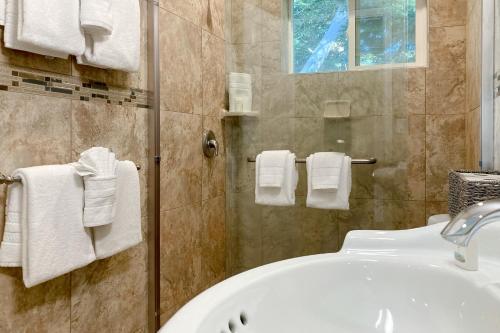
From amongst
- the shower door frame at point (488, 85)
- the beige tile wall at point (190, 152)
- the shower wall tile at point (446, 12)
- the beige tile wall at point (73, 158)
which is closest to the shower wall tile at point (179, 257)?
the beige tile wall at point (190, 152)

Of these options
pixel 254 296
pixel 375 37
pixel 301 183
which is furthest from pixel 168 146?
pixel 254 296

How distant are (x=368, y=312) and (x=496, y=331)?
22cm

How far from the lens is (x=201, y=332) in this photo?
0.51m

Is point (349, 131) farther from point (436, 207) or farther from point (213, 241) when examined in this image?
point (213, 241)

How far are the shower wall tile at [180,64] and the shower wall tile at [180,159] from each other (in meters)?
0.06

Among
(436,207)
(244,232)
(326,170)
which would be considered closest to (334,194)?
(326,170)

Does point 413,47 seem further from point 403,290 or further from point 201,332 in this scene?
point 201,332

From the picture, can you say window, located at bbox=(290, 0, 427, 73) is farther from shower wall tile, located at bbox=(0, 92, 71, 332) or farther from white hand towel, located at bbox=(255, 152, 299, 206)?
shower wall tile, located at bbox=(0, 92, 71, 332)

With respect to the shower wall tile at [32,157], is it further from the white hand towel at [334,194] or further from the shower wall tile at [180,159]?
the white hand towel at [334,194]

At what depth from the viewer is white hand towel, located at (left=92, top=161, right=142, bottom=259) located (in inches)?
51.1

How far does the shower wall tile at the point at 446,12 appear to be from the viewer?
2.02 meters

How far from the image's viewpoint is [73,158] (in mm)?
1298

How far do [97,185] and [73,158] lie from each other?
6.4 inches

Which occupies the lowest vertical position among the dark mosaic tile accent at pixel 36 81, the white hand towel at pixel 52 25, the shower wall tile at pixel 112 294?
the shower wall tile at pixel 112 294
